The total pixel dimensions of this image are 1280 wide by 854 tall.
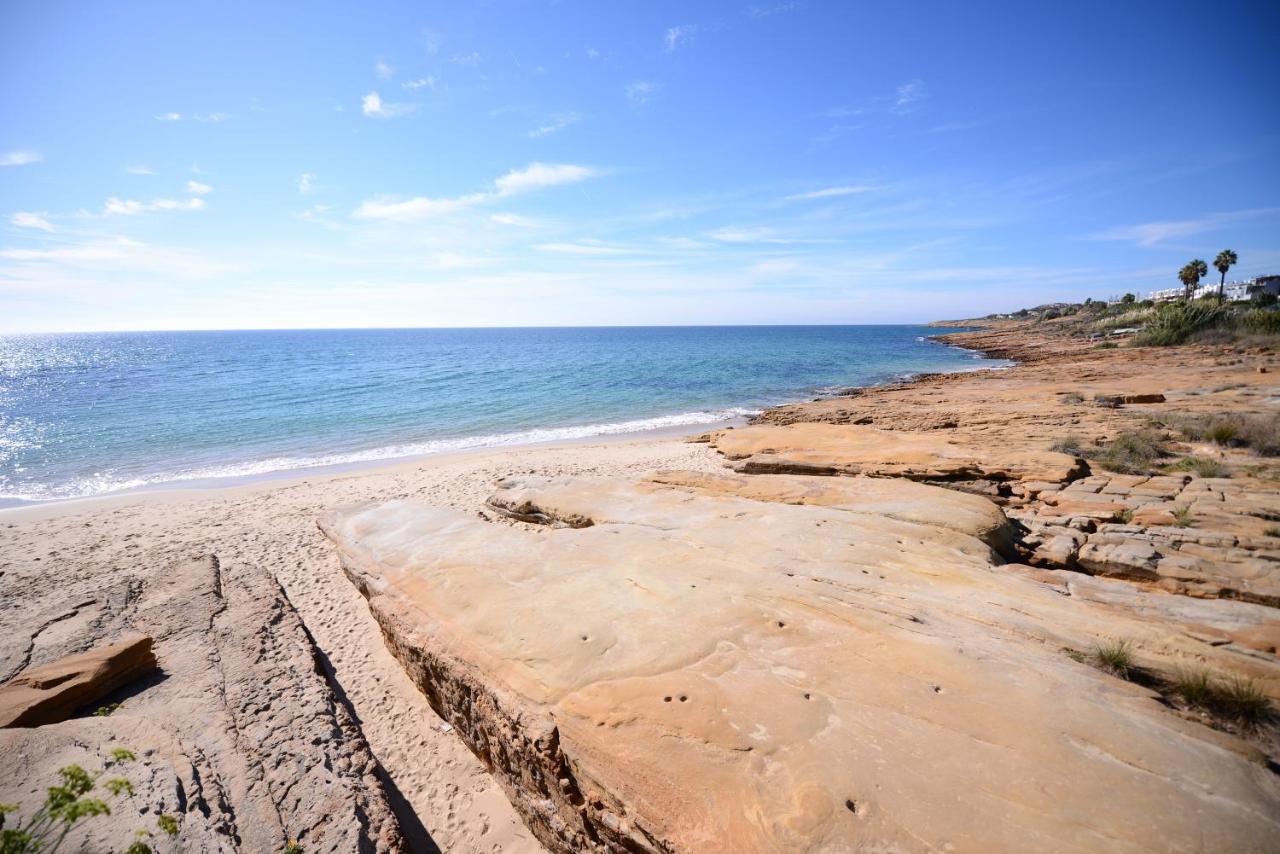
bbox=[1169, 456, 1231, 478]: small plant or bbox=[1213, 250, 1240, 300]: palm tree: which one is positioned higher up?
bbox=[1213, 250, 1240, 300]: palm tree

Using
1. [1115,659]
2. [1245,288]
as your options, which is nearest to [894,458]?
[1115,659]

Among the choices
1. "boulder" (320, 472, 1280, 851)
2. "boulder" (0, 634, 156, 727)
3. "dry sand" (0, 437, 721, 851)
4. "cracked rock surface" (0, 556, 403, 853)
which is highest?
"boulder" (320, 472, 1280, 851)

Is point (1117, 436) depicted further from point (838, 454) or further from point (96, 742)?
point (96, 742)

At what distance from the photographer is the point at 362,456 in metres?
19.2

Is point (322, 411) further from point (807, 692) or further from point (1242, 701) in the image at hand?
point (1242, 701)

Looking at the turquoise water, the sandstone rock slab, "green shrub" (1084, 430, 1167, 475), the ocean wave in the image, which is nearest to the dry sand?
the ocean wave

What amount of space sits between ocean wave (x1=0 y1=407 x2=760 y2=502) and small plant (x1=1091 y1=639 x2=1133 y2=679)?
19443mm

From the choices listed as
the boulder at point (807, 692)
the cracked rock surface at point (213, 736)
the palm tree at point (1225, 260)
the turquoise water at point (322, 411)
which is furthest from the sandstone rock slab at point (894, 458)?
the palm tree at point (1225, 260)

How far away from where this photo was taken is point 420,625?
17.2 ft

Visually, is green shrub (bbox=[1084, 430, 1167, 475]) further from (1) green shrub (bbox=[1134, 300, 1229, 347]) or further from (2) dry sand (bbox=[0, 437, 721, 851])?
(1) green shrub (bbox=[1134, 300, 1229, 347])

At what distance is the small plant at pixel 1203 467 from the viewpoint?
8.38 meters

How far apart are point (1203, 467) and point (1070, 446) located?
2.21 meters

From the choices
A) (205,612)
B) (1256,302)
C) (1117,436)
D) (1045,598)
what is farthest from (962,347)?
(205,612)

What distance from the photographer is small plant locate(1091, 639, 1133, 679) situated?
3.78 metres
